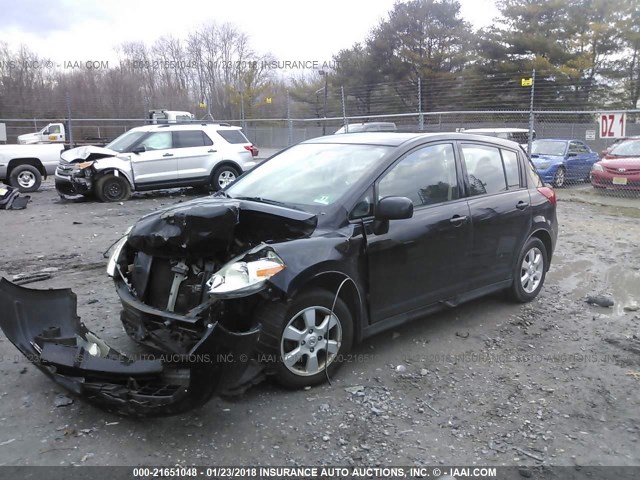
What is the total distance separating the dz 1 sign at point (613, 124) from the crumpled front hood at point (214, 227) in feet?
38.6

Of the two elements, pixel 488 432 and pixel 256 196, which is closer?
pixel 488 432

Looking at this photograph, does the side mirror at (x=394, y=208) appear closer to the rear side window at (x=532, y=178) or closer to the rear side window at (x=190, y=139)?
the rear side window at (x=532, y=178)

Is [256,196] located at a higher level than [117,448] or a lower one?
higher

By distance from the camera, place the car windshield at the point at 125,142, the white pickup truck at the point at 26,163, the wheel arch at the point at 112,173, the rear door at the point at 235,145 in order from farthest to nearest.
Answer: the white pickup truck at the point at 26,163, the rear door at the point at 235,145, the car windshield at the point at 125,142, the wheel arch at the point at 112,173

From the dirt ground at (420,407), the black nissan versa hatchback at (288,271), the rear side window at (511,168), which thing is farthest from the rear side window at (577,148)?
the black nissan versa hatchback at (288,271)

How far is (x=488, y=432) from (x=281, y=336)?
4.57 ft

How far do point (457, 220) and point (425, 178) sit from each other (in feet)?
1.48

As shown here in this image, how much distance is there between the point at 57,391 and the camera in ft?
11.7

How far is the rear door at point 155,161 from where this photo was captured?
12344 mm

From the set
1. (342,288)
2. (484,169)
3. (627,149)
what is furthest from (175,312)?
(627,149)

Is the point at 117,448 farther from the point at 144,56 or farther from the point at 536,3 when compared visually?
the point at 144,56

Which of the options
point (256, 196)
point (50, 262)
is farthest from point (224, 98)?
point (256, 196)

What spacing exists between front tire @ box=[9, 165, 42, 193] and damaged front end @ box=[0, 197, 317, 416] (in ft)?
38.3

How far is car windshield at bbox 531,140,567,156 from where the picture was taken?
16.5m
